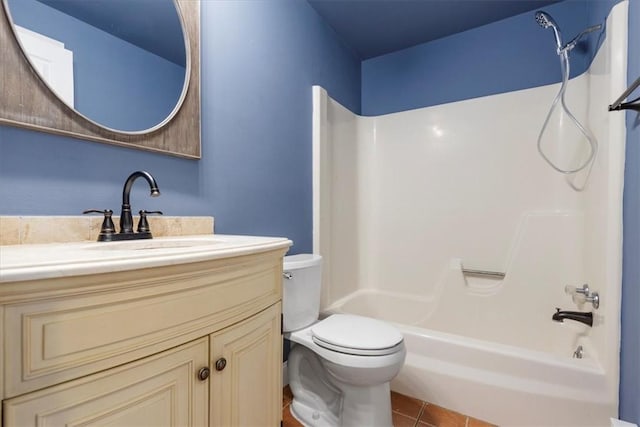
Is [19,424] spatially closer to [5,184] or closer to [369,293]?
[5,184]

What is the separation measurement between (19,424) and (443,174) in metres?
2.34

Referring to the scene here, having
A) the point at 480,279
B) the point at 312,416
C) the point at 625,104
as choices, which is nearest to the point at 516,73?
the point at 625,104

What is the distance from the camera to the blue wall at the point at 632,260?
104 centimetres

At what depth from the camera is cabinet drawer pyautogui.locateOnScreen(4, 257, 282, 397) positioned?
0.44m

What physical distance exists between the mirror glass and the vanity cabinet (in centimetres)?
67

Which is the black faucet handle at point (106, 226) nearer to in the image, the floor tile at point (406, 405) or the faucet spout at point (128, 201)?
the faucet spout at point (128, 201)

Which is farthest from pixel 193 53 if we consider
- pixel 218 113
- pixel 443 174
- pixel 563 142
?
pixel 563 142

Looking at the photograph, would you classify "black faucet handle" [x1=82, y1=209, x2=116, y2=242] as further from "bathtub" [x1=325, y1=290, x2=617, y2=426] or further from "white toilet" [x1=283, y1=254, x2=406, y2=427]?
"bathtub" [x1=325, y1=290, x2=617, y2=426]

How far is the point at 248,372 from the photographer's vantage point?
81cm

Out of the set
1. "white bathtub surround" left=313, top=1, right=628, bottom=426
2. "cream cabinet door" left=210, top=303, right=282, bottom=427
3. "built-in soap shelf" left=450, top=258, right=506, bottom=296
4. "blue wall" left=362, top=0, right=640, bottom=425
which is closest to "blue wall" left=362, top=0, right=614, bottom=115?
"blue wall" left=362, top=0, right=640, bottom=425

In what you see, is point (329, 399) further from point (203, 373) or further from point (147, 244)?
point (147, 244)

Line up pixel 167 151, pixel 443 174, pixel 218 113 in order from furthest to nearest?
pixel 443 174, pixel 218 113, pixel 167 151

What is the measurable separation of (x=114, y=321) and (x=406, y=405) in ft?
4.85

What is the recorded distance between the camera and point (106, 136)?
0.95 meters
